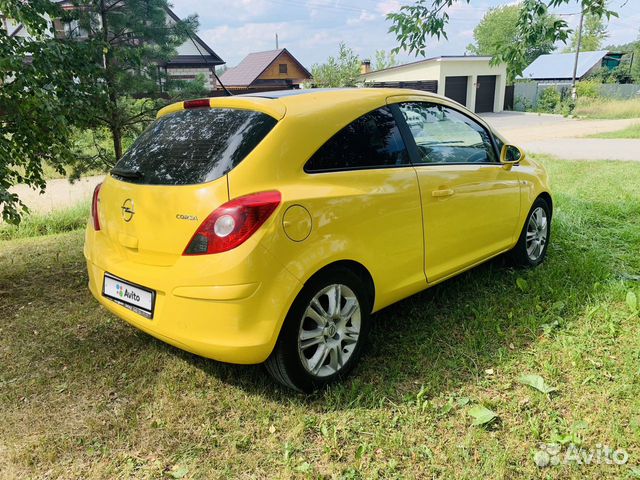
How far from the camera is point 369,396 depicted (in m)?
2.84

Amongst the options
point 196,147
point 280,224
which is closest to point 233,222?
point 280,224

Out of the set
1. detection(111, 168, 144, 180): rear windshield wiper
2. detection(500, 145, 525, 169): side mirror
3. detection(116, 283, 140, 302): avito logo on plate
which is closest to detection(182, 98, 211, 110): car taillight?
detection(111, 168, 144, 180): rear windshield wiper

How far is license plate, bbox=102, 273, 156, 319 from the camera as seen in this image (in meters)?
2.65

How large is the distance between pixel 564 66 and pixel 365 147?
50.7m

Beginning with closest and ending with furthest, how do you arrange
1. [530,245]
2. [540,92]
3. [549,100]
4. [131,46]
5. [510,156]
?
[510,156], [530,245], [131,46], [549,100], [540,92]

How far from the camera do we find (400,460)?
7.85ft

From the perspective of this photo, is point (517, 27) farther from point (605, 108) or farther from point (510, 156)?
point (605, 108)

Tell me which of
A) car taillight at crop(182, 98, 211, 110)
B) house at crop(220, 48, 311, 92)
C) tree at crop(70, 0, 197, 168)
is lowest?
car taillight at crop(182, 98, 211, 110)

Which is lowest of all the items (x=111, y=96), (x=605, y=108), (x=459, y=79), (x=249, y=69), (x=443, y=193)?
(x=443, y=193)

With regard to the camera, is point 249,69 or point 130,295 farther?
point 249,69

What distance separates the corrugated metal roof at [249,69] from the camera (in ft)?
124

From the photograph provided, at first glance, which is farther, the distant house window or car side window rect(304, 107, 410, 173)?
the distant house window

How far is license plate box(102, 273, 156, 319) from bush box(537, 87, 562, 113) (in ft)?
117

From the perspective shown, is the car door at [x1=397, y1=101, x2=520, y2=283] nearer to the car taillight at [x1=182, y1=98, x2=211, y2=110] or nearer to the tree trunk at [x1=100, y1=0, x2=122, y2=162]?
the car taillight at [x1=182, y1=98, x2=211, y2=110]
